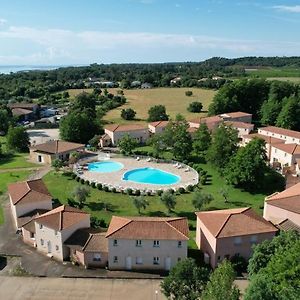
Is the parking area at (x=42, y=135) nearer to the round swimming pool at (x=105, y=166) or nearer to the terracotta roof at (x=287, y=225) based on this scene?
the round swimming pool at (x=105, y=166)

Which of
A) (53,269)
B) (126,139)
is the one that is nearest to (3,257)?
(53,269)

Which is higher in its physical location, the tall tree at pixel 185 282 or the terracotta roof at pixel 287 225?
the tall tree at pixel 185 282

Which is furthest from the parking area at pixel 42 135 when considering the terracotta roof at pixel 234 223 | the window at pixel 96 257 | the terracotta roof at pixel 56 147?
the terracotta roof at pixel 234 223

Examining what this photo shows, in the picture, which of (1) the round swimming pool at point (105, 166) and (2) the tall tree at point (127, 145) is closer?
(1) the round swimming pool at point (105, 166)

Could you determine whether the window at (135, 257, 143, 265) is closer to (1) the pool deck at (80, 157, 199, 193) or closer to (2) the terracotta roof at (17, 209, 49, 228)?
(2) the terracotta roof at (17, 209, 49, 228)

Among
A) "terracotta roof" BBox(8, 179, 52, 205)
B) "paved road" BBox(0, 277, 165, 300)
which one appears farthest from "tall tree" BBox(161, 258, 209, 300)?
"terracotta roof" BBox(8, 179, 52, 205)

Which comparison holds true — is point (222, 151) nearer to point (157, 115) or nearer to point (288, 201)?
point (288, 201)
